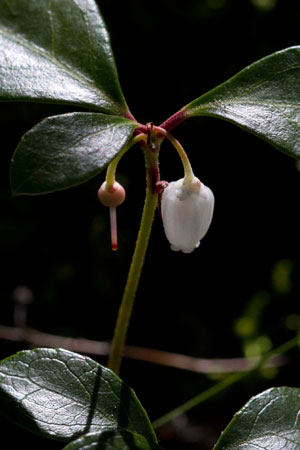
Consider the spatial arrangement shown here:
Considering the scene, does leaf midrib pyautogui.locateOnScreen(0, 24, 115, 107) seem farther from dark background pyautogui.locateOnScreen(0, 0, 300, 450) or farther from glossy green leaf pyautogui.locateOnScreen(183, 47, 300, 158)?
dark background pyautogui.locateOnScreen(0, 0, 300, 450)

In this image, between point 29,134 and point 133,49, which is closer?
point 29,134

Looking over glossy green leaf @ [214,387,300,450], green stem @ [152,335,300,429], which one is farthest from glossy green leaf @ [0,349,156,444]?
green stem @ [152,335,300,429]

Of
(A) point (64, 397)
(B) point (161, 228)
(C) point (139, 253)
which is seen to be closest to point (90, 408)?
(A) point (64, 397)

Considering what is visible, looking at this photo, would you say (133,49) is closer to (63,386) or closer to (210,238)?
(210,238)

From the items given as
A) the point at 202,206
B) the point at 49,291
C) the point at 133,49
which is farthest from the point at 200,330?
the point at 202,206

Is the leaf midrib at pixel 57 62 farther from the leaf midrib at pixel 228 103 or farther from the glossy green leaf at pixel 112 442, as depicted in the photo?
the glossy green leaf at pixel 112 442

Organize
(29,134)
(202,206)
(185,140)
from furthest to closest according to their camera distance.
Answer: (185,140) → (202,206) → (29,134)

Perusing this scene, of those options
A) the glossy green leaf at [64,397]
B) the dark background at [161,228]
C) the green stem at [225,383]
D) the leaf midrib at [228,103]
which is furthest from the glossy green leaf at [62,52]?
the dark background at [161,228]
